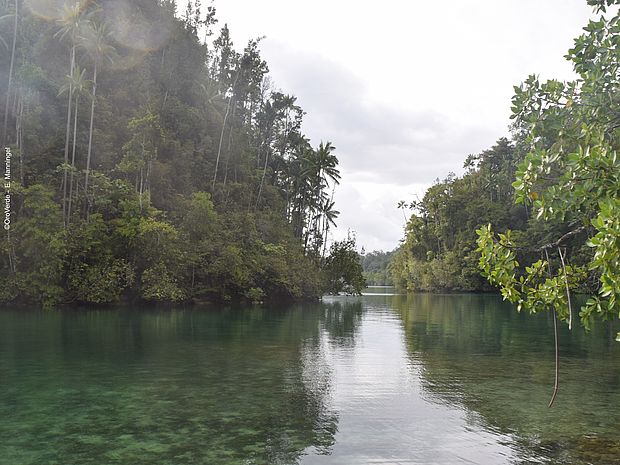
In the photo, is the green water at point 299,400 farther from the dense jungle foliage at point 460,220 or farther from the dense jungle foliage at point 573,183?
the dense jungle foliage at point 460,220

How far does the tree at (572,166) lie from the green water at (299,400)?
2641mm

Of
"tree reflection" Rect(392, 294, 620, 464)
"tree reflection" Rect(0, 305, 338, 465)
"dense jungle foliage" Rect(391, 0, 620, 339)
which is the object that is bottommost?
"tree reflection" Rect(0, 305, 338, 465)

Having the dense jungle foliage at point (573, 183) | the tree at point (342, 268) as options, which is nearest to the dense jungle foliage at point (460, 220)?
the tree at point (342, 268)

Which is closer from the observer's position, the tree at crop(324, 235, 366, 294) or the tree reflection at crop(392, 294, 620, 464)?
the tree reflection at crop(392, 294, 620, 464)

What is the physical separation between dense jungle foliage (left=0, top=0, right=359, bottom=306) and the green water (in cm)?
1540

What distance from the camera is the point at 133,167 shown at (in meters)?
42.2

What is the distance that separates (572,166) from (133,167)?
40.2m

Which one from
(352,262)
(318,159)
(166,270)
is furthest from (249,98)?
(166,270)

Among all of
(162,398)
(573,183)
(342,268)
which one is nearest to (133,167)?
(342,268)

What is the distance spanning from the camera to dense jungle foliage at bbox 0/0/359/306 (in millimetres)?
36531

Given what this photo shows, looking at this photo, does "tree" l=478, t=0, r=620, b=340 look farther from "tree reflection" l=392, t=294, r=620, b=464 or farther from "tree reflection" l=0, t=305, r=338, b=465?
"tree reflection" l=0, t=305, r=338, b=465

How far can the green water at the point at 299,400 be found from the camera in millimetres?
7762

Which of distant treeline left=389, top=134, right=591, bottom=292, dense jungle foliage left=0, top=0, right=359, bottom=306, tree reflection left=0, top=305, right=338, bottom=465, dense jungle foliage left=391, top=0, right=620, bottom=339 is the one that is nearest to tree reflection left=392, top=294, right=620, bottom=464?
dense jungle foliage left=391, top=0, right=620, bottom=339

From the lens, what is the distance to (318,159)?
63.6m
